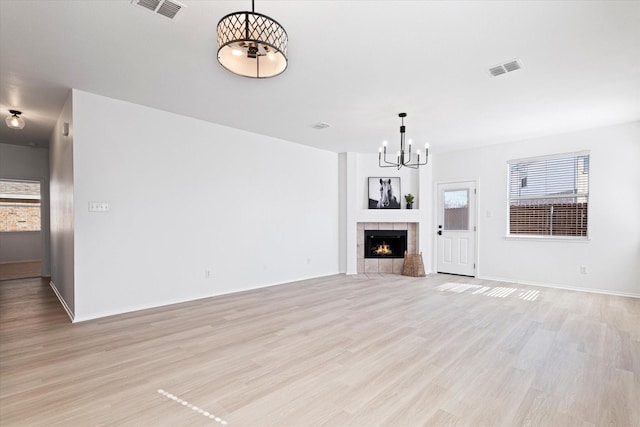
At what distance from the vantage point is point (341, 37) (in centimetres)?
264

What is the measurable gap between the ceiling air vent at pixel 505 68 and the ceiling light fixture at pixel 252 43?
2.41 metres

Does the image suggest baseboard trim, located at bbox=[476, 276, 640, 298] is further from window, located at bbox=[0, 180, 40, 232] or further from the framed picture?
window, located at bbox=[0, 180, 40, 232]

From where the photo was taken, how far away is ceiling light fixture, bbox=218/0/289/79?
1.63 metres

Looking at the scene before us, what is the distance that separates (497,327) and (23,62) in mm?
5759

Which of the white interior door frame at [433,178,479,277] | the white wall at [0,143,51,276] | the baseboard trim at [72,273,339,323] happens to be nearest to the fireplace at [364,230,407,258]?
the white interior door frame at [433,178,479,277]

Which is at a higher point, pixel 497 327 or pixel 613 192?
pixel 613 192

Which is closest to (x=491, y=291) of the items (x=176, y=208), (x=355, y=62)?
→ (x=355, y=62)

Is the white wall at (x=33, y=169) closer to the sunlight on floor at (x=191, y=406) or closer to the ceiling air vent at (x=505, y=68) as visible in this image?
the sunlight on floor at (x=191, y=406)

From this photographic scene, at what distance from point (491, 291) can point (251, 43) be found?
5.45 meters

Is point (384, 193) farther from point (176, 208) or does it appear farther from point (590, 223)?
point (176, 208)

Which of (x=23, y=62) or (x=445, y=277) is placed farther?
(x=445, y=277)

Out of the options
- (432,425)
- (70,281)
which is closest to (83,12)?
(70,281)

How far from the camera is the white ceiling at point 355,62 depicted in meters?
2.34

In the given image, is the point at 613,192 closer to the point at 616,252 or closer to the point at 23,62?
the point at 616,252
